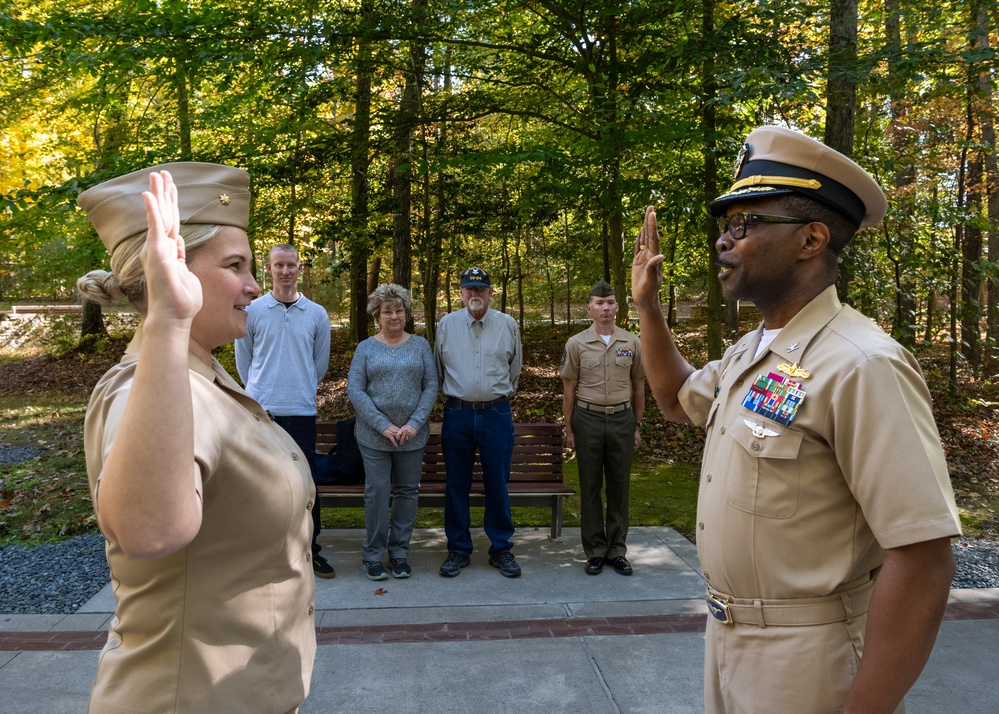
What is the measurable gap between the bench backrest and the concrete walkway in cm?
98

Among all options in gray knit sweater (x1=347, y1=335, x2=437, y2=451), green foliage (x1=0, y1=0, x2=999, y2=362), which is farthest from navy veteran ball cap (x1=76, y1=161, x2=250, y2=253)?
green foliage (x1=0, y1=0, x2=999, y2=362)

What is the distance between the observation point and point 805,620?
1688 millimetres

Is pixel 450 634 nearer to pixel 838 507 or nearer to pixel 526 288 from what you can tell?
pixel 838 507

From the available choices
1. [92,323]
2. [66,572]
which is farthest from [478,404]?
[92,323]

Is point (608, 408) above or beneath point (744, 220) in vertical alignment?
beneath

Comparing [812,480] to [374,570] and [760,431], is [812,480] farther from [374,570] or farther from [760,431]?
[374,570]

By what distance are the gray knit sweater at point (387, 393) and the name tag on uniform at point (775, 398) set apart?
404 cm

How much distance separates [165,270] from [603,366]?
5003mm

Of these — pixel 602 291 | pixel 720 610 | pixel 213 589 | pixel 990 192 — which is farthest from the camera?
pixel 990 192

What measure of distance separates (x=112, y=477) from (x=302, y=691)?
2.64 feet

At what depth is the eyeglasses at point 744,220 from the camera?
187 centimetres

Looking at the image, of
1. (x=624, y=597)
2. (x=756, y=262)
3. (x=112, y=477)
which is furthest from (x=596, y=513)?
(x=112, y=477)

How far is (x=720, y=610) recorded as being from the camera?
187 centimetres

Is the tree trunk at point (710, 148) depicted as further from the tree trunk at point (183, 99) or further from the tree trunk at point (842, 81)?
the tree trunk at point (183, 99)
